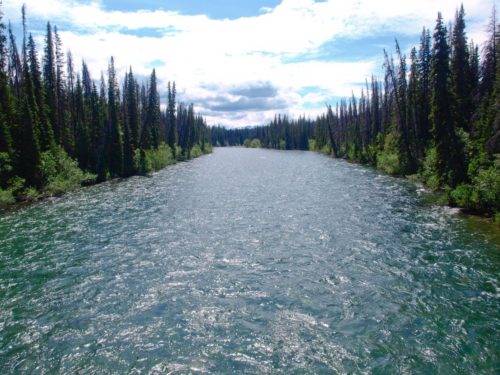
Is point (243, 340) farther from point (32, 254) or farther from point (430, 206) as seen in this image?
point (430, 206)

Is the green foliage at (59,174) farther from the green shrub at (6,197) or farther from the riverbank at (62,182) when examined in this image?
the green shrub at (6,197)

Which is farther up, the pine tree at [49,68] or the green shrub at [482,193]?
the pine tree at [49,68]

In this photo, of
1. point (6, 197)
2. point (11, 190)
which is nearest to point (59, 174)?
point (11, 190)

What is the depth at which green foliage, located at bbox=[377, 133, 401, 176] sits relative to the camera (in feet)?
194

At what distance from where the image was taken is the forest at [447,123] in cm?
3117

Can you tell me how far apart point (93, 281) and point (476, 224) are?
24683 millimetres

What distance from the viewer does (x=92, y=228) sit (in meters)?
28.5

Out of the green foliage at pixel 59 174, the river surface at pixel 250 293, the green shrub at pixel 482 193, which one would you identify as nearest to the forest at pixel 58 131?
the green foliage at pixel 59 174

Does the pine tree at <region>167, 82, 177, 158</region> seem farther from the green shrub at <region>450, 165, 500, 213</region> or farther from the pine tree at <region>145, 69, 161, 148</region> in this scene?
the green shrub at <region>450, 165, 500, 213</region>

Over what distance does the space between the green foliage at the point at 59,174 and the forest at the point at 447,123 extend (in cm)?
3977

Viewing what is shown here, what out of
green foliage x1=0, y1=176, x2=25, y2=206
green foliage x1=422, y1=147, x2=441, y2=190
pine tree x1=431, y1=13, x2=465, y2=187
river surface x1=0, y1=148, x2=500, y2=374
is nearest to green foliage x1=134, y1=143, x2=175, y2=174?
green foliage x1=0, y1=176, x2=25, y2=206

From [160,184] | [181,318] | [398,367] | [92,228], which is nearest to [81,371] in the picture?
[181,318]

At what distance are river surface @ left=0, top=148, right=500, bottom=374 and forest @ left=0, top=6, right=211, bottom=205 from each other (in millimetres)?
11493

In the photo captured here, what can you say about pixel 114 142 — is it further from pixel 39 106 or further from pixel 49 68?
pixel 49 68
